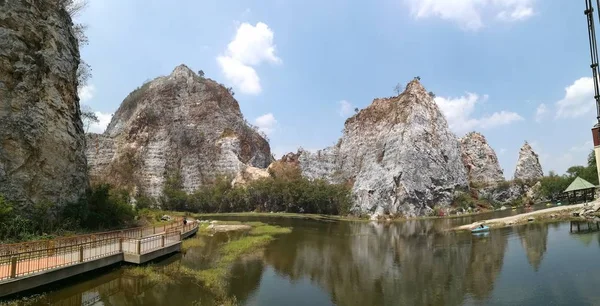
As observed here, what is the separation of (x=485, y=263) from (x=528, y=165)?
4040 inches

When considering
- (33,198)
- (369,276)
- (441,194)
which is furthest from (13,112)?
(441,194)

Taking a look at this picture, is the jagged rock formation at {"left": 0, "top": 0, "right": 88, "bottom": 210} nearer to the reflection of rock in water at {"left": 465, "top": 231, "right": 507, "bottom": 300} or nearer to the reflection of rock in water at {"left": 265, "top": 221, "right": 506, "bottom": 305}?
the reflection of rock in water at {"left": 265, "top": 221, "right": 506, "bottom": 305}

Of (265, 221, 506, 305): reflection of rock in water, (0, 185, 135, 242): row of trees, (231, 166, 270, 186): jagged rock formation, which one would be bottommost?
(265, 221, 506, 305): reflection of rock in water

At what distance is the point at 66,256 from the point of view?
2166 cm

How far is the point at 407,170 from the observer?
8438cm

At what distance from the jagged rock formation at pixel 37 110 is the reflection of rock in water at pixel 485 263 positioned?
32411 millimetres

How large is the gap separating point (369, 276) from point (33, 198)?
27.4 metres

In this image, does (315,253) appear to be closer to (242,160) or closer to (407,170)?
(407,170)

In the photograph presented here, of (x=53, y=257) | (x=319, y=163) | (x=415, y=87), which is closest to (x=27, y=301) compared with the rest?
(x=53, y=257)

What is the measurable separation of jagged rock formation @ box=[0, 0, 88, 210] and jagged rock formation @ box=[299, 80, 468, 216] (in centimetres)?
6154

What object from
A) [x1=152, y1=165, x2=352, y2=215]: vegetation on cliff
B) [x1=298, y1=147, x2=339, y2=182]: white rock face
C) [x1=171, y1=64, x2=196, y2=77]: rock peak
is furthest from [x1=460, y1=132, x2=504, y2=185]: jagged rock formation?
[x1=171, y1=64, x2=196, y2=77]: rock peak

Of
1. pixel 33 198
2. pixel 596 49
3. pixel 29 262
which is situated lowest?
pixel 29 262

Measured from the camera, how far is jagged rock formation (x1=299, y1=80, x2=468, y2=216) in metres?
82.7

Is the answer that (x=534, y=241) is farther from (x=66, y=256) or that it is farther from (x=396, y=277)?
(x=66, y=256)
